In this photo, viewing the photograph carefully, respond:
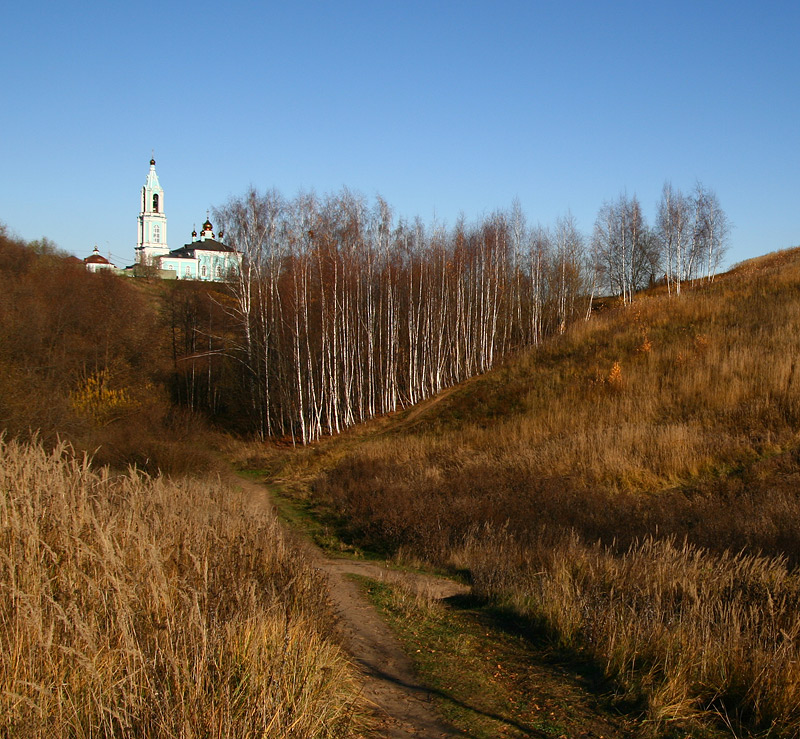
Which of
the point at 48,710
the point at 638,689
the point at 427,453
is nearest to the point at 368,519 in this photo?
the point at 427,453

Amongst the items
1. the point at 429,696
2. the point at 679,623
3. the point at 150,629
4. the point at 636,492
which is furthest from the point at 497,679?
the point at 636,492

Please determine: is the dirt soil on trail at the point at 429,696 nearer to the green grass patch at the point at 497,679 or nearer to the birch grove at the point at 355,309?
the green grass patch at the point at 497,679

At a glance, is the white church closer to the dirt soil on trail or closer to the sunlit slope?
the sunlit slope

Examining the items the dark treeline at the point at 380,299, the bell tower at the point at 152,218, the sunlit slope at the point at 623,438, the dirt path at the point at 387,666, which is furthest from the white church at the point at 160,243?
the dirt path at the point at 387,666

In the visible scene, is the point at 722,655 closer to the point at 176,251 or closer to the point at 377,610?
the point at 377,610

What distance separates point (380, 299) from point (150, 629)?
95.2ft

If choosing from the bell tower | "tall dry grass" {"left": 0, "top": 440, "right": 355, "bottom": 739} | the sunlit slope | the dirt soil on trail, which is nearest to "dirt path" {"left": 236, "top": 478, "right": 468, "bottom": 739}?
the dirt soil on trail

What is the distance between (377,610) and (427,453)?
46.1 ft

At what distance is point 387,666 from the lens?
5.47 meters

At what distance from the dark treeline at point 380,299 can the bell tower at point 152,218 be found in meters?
70.4

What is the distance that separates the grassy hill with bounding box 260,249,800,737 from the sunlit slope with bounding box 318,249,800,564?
0.23 ft

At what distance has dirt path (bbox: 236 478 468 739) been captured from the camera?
4.27 metres

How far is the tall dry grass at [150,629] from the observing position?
3.20m

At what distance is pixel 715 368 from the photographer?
20797 millimetres
